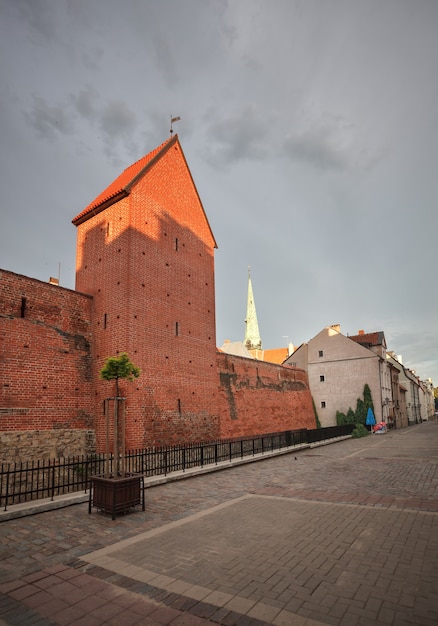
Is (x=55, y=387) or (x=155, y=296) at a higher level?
(x=155, y=296)

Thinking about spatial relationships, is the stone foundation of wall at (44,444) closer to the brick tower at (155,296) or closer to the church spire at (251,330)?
the brick tower at (155,296)

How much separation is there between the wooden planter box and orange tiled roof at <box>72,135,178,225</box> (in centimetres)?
1227

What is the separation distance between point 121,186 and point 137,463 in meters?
11.7

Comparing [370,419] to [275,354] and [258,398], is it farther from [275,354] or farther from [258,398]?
[275,354]

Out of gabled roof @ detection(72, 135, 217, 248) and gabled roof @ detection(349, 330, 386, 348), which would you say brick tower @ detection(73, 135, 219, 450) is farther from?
gabled roof @ detection(349, 330, 386, 348)

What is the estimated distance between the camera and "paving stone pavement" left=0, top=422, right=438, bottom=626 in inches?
156

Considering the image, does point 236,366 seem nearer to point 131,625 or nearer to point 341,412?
point 341,412

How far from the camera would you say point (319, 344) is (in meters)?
38.2

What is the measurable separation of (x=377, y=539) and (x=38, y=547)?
5.34 m

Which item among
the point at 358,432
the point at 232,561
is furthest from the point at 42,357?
the point at 358,432

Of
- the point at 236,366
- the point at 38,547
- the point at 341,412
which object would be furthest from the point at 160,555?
the point at 341,412

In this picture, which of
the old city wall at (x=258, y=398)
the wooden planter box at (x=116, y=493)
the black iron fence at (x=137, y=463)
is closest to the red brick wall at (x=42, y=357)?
the black iron fence at (x=137, y=463)

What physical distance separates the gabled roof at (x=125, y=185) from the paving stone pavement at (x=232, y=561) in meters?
12.6

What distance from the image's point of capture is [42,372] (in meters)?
13.6
